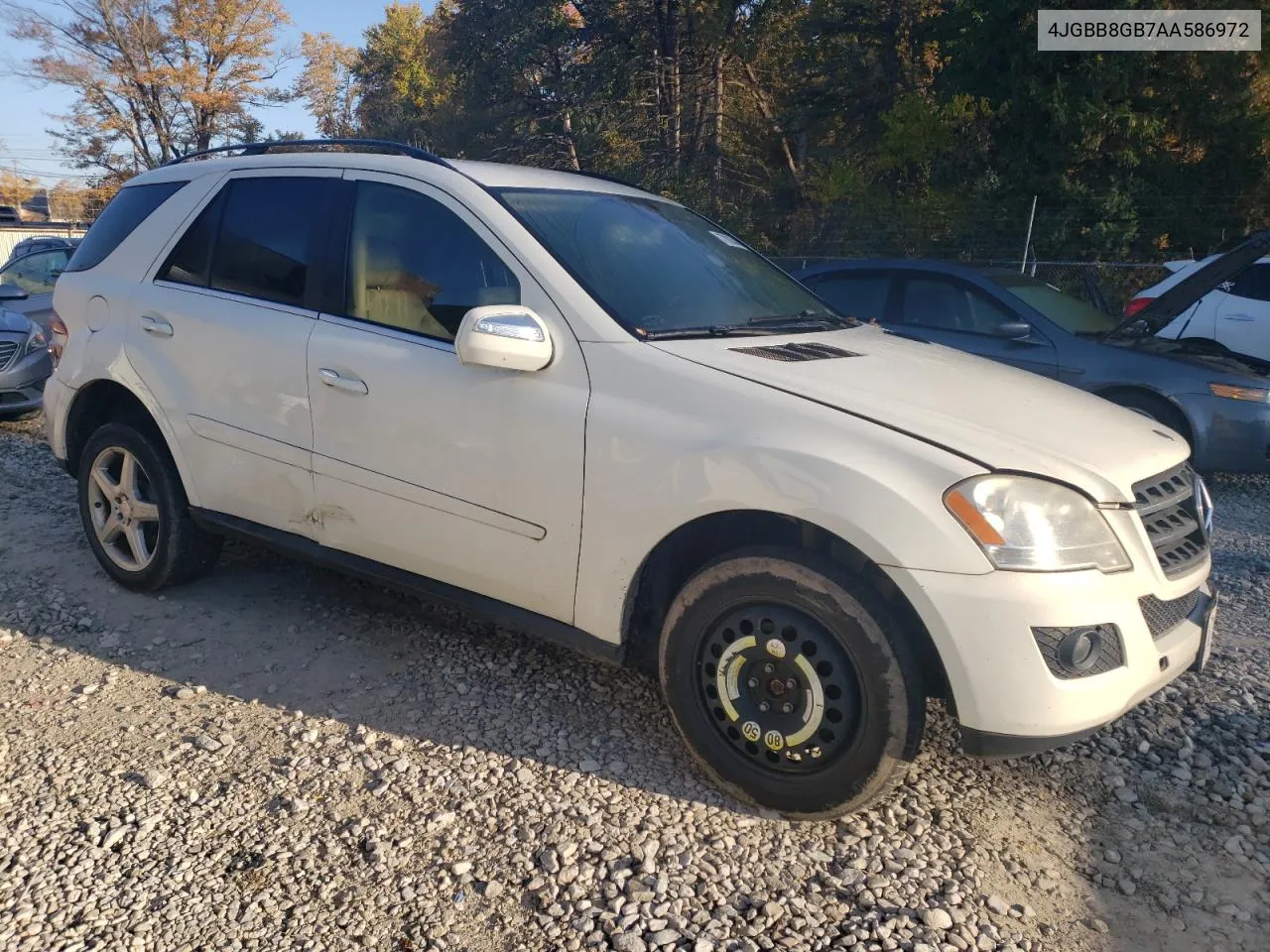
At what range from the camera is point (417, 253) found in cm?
363

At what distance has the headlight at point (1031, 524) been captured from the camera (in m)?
2.55

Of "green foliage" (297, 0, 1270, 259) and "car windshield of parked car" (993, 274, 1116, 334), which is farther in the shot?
"green foliage" (297, 0, 1270, 259)

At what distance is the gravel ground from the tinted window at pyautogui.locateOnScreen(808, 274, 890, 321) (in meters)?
4.05

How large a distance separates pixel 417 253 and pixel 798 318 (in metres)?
1.44

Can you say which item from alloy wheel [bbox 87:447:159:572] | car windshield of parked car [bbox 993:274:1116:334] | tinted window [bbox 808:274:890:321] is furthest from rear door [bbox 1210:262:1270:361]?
alloy wheel [bbox 87:447:159:572]

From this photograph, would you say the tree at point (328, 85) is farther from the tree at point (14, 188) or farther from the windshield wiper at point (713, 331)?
the windshield wiper at point (713, 331)

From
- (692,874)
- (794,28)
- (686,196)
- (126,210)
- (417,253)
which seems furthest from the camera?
(794,28)

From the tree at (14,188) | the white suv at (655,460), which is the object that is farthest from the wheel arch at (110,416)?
the tree at (14,188)

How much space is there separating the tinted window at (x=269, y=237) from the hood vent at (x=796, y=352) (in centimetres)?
181

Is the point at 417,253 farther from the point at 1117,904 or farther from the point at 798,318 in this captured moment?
the point at 1117,904

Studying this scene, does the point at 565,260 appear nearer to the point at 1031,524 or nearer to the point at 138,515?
the point at 1031,524

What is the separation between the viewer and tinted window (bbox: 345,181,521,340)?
3.45m

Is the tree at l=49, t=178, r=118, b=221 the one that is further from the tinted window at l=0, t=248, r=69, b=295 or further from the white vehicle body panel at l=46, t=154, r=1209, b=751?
the white vehicle body panel at l=46, t=154, r=1209, b=751

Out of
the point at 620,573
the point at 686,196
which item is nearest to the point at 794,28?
the point at 686,196
